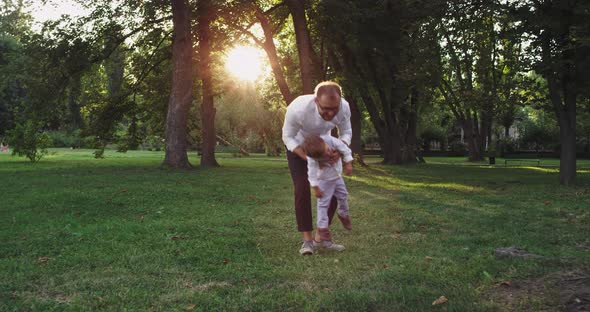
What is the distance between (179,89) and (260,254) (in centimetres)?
1723

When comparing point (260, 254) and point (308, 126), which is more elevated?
point (308, 126)

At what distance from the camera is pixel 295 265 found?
18.0 feet

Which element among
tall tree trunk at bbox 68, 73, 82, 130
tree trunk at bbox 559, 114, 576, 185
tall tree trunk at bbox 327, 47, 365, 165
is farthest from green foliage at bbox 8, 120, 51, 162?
tree trunk at bbox 559, 114, 576, 185

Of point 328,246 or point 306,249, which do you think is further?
point 328,246

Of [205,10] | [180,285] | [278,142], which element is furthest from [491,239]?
[278,142]

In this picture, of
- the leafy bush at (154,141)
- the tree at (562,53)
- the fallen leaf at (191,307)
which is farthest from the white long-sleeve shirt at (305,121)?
the leafy bush at (154,141)

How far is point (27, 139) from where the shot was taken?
1064 inches

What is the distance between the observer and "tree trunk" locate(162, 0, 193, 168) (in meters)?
22.1

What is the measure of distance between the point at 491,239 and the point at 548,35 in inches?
475

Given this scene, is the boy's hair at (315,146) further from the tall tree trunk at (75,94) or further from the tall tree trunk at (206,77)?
the tall tree trunk at (75,94)

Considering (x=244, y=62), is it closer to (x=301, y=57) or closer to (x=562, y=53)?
(x=301, y=57)

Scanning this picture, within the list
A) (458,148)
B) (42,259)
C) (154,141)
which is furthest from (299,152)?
(458,148)

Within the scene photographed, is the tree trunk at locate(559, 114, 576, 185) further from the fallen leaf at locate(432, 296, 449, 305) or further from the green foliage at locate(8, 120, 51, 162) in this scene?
the green foliage at locate(8, 120, 51, 162)

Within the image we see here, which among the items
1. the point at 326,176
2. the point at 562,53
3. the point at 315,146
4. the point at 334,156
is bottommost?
the point at 326,176
